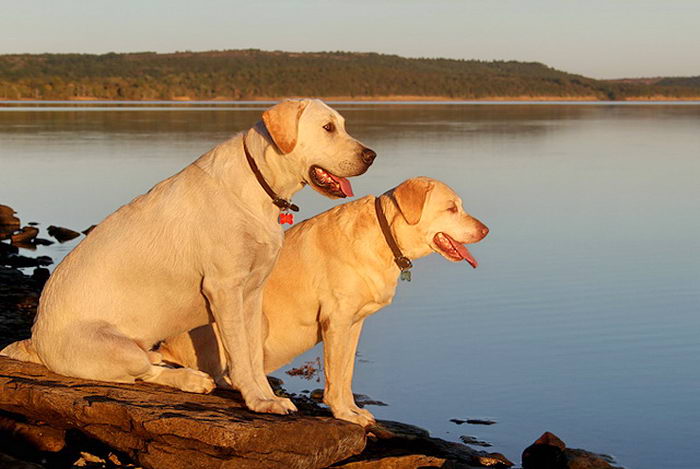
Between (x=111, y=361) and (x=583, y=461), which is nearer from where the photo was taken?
(x=111, y=361)

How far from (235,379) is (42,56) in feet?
608

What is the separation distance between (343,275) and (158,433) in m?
1.90

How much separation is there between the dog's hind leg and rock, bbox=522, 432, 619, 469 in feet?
9.28

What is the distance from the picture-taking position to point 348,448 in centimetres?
592

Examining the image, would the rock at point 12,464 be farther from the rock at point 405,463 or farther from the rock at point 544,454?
the rock at point 544,454

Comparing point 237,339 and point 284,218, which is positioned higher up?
point 284,218

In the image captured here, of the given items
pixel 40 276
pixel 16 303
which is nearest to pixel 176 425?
pixel 16 303

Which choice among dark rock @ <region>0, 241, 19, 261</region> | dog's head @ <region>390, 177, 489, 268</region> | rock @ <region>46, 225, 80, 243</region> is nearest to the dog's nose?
dog's head @ <region>390, 177, 489, 268</region>

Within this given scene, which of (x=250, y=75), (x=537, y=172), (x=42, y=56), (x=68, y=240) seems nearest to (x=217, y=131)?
(x=537, y=172)

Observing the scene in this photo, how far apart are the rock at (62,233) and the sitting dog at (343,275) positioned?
42.3 feet

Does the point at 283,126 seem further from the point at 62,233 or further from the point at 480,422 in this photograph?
the point at 62,233

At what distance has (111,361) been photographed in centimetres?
595

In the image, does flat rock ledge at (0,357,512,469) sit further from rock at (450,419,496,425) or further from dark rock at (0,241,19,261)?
dark rock at (0,241,19,261)

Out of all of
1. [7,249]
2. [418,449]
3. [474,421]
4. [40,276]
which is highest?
[418,449]
